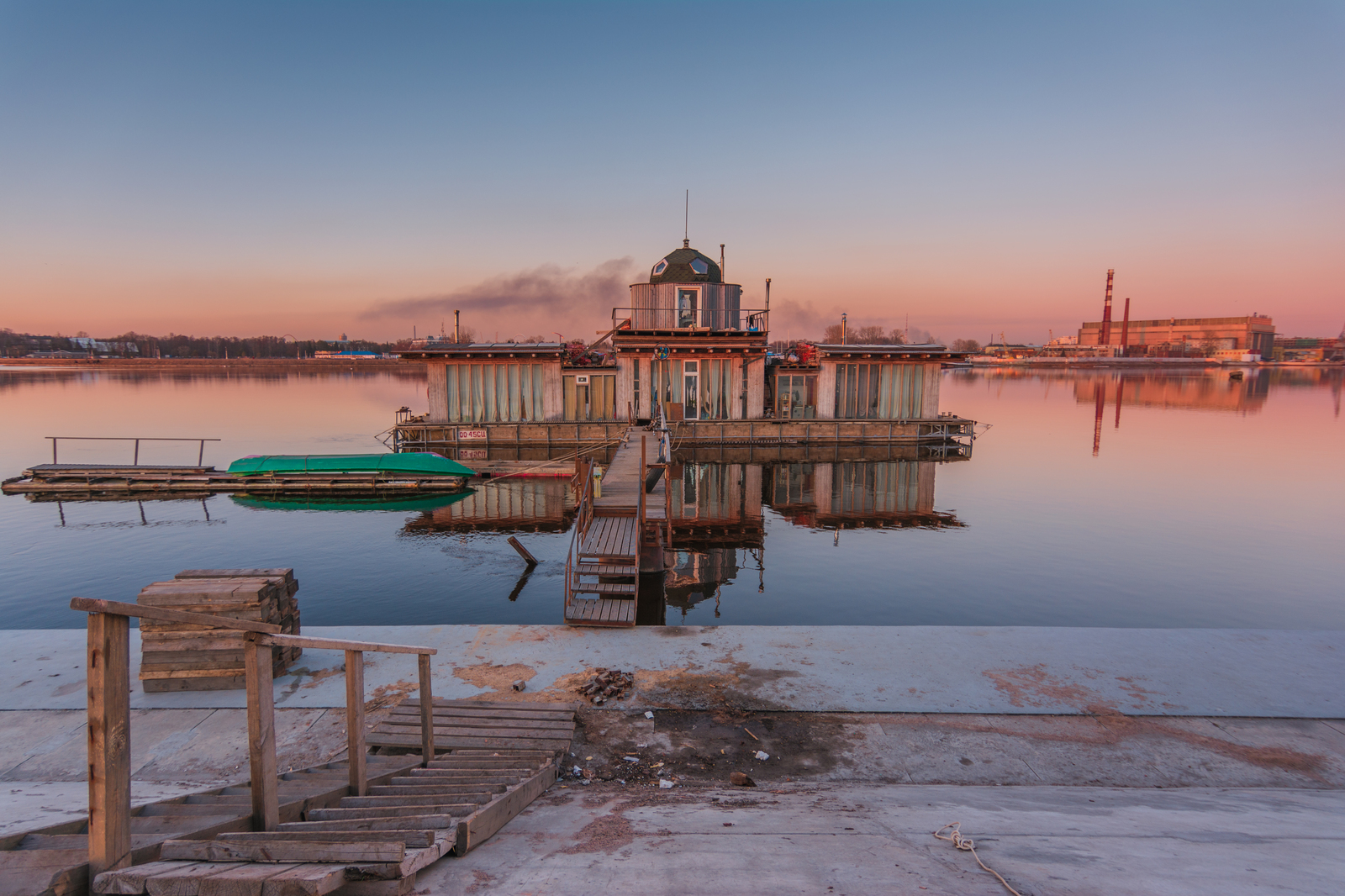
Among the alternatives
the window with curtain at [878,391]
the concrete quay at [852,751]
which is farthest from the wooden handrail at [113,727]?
the window with curtain at [878,391]

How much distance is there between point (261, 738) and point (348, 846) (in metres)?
0.80

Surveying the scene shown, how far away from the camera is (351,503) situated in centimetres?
2639

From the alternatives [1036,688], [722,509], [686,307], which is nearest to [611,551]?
[1036,688]

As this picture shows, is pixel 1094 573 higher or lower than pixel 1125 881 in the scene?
lower

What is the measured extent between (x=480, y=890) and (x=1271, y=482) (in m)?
39.5

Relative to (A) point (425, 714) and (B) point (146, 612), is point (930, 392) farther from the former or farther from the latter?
(B) point (146, 612)

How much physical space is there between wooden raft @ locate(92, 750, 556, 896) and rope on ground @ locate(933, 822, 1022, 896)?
125 inches

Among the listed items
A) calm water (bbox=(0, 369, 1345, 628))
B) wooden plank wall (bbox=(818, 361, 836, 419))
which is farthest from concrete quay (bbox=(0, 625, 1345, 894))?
wooden plank wall (bbox=(818, 361, 836, 419))

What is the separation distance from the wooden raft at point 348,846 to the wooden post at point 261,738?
13 cm

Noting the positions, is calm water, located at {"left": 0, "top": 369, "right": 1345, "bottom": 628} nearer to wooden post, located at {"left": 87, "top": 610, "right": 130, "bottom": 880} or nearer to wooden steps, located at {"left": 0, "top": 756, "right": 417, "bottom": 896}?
wooden steps, located at {"left": 0, "top": 756, "right": 417, "bottom": 896}

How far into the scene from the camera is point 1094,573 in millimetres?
17406

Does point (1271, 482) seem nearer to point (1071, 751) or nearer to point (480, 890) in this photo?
point (1071, 751)

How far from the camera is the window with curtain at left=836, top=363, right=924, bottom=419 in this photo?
41000 millimetres

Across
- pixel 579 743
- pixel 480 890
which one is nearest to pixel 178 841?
pixel 480 890
